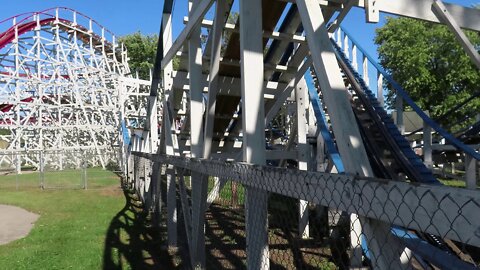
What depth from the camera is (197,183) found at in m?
5.22

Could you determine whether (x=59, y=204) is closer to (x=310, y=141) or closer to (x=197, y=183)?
(x=310, y=141)

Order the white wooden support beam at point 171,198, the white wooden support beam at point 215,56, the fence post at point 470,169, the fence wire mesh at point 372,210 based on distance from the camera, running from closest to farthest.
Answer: the fence wire mesh at point 372,210
the white wooden support beam at point 215,56
the white wooden support beam at point 171,198
the fence post at point 470,169

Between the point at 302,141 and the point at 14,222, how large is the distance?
312 inches

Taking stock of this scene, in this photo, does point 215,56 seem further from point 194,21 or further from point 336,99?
point 336,99

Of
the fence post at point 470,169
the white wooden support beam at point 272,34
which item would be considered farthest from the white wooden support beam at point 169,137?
the fence post at point 470,169

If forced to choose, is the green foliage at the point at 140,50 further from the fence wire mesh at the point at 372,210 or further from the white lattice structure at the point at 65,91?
the fence wire mesh at the point at 372,210

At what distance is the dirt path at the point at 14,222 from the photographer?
9.76 m

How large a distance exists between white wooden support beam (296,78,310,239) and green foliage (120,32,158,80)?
46.9 metres

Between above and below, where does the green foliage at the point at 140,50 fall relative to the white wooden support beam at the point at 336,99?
above

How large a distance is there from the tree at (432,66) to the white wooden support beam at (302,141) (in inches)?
787

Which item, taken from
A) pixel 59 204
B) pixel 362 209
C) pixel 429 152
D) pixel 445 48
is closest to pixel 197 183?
pixel 362 209

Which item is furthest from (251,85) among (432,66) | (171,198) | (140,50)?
(140,50)

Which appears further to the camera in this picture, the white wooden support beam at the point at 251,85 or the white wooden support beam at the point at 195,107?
the white wooden support beam at the point at 195,107

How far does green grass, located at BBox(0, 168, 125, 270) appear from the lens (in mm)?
7457
